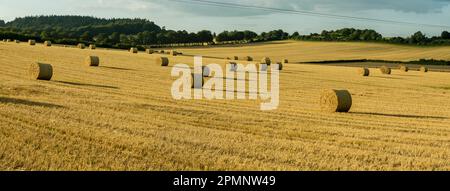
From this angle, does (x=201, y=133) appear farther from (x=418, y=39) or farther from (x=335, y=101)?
(x=418, y=39)

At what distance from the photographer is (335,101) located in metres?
18.3

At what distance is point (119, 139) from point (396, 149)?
5.43 m

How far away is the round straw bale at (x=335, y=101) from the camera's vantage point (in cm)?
1827

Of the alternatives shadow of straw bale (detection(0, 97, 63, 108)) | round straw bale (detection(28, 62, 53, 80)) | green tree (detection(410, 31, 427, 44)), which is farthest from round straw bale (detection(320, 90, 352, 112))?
green tree (detection(410, 31, 427, 44))

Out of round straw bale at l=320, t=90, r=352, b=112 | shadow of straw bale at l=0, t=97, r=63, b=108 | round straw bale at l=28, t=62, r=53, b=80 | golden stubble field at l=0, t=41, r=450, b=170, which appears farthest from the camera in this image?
round straw bale at l=28, t=62, r=53, b=80

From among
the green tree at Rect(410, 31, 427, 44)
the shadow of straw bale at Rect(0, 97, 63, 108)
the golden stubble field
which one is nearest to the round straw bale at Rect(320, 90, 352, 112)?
the golden stubble field

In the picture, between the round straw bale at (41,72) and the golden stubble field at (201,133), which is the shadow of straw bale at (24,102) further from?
the round straw bale at (41,72)

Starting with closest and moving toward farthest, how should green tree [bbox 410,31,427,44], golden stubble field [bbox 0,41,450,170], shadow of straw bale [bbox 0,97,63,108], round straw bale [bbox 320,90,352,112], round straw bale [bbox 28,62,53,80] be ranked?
golden stubble field [bbox 0,41,450,170] → shadow of straw bale [bbox 0,97,63,108] → round straw bale [bbox 320,90,352,112] → round straw bale [bbox 28,62,53,80] → green tree [bbox 410,31,427,44]

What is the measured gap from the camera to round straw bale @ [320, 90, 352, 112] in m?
18.3

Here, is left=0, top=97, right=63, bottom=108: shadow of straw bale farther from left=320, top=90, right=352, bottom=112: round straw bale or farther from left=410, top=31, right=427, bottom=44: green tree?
left=410, top=31, right=427, bottom=44: green tree

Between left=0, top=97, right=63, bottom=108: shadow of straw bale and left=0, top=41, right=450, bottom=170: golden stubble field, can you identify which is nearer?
left=0, top=41, right=450, bottom=170: golden stubble field

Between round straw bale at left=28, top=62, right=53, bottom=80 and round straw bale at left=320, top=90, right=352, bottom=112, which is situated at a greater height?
round straw bale at left=28, top=62, right=53, bottom=80

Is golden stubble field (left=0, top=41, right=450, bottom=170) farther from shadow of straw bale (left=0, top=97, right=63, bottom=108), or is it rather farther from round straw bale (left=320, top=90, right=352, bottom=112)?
round straw bale (left=320, top=90, right=352, bottom=112)

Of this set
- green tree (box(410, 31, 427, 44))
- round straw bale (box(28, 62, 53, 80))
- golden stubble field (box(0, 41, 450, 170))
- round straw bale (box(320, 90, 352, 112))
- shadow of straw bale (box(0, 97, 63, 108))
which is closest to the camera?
golden stubble field (box(0, 41, 450, 170))
